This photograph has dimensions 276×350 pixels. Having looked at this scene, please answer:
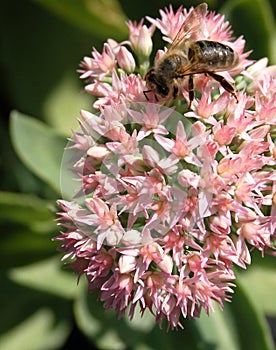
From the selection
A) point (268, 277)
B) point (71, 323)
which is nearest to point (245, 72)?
point (268, 277)

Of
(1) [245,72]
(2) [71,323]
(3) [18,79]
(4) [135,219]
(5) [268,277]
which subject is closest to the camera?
(4) [135,219]

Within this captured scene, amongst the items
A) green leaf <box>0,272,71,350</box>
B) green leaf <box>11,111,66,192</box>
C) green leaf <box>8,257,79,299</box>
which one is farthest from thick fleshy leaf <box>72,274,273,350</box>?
green leaf <box>11,111,66,192</box>

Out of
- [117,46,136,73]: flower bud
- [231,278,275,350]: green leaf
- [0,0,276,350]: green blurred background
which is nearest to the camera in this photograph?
[117,46,136,73]: flower bud

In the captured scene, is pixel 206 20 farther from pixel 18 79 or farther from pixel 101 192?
pixel 18 79

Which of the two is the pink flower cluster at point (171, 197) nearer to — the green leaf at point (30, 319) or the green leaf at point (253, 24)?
the green leaf at point (253, 24)

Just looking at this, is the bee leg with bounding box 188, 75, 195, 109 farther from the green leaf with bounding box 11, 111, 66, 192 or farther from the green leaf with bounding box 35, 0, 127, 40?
the green leaf with bounding box 35, 0, 127, 40

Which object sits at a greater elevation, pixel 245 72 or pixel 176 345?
pixel 245 72

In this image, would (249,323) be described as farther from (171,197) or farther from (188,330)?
(171,197)

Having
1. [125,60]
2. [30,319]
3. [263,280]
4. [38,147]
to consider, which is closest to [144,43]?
[125,60]
